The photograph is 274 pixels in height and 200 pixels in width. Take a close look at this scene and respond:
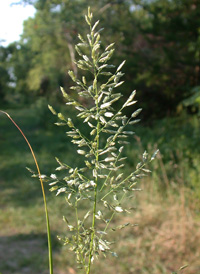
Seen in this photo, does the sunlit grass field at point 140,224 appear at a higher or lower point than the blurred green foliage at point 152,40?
lower

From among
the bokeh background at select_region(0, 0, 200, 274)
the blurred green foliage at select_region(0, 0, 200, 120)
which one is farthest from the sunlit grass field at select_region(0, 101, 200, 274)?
the blurred green foliage at select_region(0, 0, 200, 120)

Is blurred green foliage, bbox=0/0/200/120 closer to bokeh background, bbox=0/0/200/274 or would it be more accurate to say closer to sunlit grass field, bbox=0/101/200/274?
bokeh background, bbox=0/0/200/274

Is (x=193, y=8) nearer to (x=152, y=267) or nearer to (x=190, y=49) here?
(x=190, y=49)

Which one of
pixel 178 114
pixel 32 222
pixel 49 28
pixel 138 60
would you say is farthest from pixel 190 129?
pixel 49 28

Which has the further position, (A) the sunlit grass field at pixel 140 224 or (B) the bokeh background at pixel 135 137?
(B) the bokeh background at pixel 135 137

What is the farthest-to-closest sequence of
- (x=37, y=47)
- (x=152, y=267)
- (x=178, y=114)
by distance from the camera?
(x=37, y=47) < (x=178, y=114) < (x=152, y=267)

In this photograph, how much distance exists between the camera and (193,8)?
9.94 m

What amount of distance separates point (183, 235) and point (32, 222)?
2.38 m

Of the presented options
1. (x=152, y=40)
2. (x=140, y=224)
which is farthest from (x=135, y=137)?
(x=152, y=40)

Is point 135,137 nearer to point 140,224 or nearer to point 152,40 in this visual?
point 140,224

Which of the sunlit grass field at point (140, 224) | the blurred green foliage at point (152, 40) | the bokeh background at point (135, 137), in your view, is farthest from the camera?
the blurred green foliage at point (152, 40)

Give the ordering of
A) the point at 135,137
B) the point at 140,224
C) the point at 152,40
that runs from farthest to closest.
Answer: the point at 152,40, the point at 135,137, the point at 140,224

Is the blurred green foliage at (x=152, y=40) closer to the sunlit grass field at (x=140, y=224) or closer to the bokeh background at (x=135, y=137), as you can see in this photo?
the bokeh background at (x=135, y=137)

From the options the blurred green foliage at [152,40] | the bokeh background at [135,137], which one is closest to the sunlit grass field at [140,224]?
the bokeh background at [135,137]
